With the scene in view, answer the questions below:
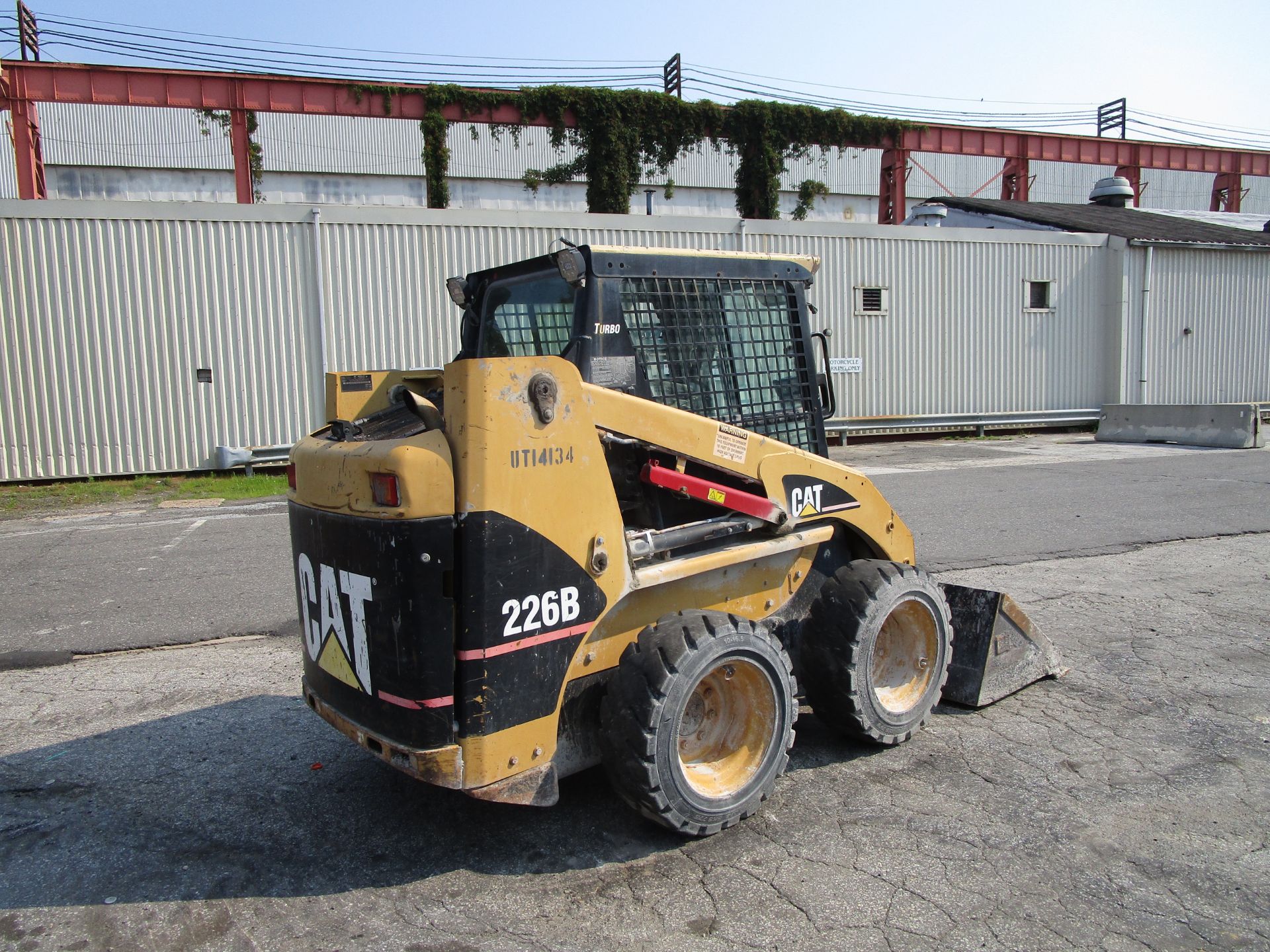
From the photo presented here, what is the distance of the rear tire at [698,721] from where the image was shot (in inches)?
126

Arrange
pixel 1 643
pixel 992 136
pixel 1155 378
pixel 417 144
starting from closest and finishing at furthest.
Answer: pixel 1 643 → pixel 1155 378 → pixel 992 136 → pixel 417 144

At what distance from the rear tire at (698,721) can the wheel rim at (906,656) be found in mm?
874

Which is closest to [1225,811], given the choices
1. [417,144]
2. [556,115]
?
[556,115]

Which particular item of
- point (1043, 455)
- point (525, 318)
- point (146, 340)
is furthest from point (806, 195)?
point (525, 318)

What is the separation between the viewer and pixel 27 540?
964 centimetres

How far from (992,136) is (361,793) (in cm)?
2690

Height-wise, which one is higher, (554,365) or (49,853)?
(554,365)

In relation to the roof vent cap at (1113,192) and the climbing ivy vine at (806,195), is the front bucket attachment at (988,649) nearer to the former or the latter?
the roof vent cap at (1113,192)

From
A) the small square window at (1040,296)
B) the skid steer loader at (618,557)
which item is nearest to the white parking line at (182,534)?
the skid steer loader at (618,557)

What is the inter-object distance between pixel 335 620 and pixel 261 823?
1.01 metres

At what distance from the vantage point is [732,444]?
374 cm

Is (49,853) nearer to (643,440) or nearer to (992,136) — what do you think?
(643,440)

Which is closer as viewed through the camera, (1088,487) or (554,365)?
(554,365)

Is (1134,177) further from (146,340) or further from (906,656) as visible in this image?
(906,656)
